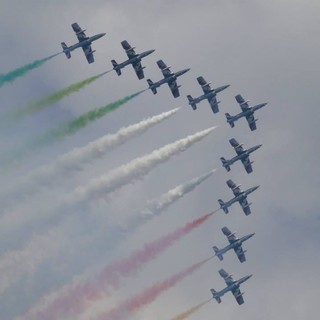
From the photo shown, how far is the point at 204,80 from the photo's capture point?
180125mm

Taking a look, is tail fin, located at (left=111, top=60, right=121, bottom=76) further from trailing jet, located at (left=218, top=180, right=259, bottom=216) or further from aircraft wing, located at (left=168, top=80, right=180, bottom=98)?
trailing jet, located at (left=218, top=180, right=259, bottom=216)

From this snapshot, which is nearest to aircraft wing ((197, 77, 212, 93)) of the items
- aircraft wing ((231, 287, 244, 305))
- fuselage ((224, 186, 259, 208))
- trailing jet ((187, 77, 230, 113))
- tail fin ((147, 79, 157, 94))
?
trailing jet ((187, 77, 230, 113))

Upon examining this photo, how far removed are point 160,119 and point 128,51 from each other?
12796 mm

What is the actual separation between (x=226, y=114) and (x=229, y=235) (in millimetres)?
17903

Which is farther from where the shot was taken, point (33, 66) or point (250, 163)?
point (250, 163)

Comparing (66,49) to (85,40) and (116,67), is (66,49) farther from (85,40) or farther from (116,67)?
(116,67)

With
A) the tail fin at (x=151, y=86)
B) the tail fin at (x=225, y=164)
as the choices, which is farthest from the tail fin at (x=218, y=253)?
the tail fin at (x=151, y=86)

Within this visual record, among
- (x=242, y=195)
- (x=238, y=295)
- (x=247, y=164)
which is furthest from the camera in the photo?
(x=247, y=164)

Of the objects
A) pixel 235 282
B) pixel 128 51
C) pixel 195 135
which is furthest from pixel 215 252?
pixel 128 51

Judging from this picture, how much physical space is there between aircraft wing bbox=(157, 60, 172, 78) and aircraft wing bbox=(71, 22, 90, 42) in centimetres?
1278

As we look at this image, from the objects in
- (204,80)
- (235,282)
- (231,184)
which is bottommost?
(235,282)

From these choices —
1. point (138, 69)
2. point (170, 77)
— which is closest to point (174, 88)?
point (170, 77)

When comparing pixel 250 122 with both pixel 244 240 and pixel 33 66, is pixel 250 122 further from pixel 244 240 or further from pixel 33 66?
pixel 33 66

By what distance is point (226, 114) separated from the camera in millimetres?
181250
